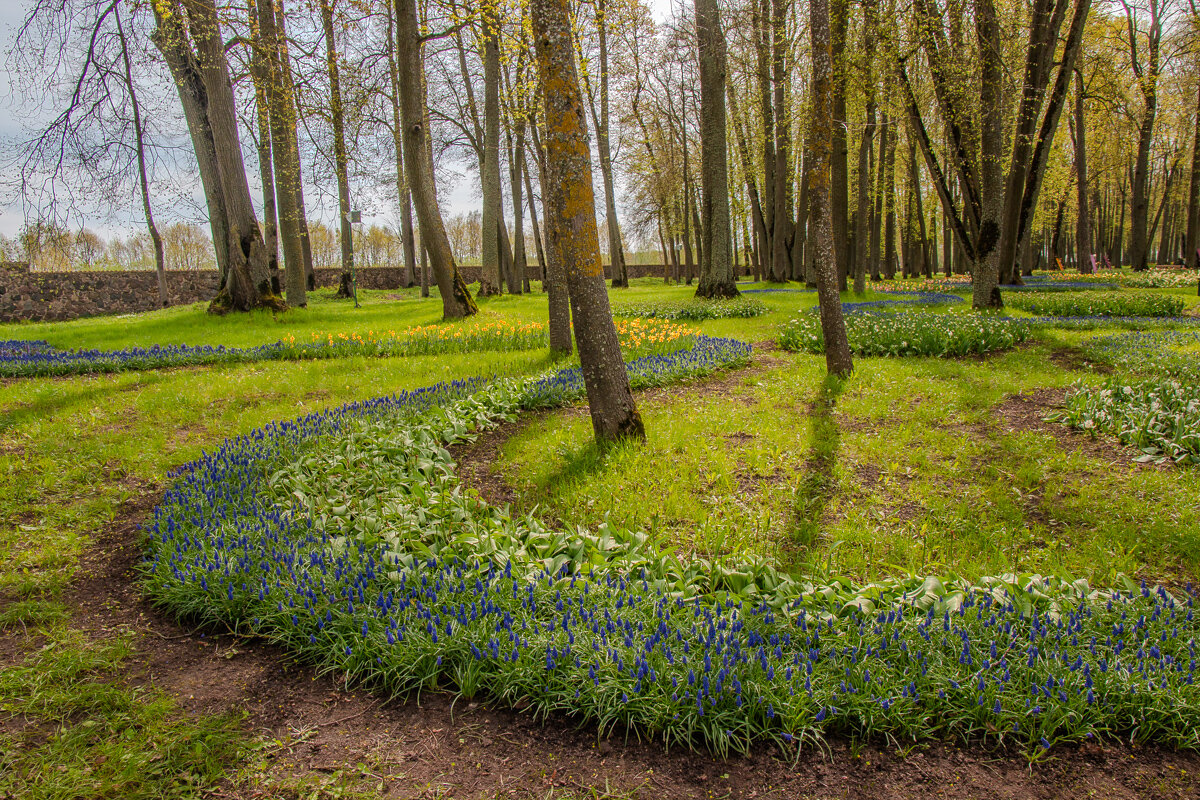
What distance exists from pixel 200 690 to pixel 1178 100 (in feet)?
122

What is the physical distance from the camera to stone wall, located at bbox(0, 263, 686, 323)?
2423cm

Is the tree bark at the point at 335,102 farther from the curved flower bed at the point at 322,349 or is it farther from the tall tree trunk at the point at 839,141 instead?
the tall tree trunk at the point at 839,141

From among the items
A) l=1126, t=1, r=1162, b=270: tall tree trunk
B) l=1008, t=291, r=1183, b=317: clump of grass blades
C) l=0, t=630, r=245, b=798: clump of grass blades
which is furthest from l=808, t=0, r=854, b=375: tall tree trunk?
l=1126, t=1, r=1162, b=270: tall tree trunk

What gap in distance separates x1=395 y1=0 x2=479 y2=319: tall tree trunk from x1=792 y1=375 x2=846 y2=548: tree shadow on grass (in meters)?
9.27

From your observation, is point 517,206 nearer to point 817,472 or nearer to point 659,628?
point 817,472

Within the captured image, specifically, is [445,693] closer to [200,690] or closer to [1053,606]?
[200,690]

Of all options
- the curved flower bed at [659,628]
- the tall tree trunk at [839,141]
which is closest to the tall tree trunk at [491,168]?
the tall tree trunk at [839,141]

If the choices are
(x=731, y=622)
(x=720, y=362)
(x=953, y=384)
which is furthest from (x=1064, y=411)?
(x=731, y=622)

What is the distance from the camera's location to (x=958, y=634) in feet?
8.54

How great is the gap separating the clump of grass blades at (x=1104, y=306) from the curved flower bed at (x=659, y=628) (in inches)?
536

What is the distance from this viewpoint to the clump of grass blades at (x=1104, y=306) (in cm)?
1306

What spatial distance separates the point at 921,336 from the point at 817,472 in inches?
236

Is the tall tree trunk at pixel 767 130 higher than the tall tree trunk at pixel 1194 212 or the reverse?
higher

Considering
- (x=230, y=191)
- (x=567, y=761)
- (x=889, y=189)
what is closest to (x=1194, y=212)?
(x=889, y=189)
